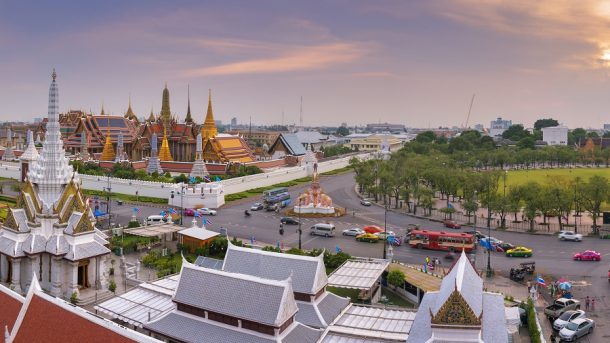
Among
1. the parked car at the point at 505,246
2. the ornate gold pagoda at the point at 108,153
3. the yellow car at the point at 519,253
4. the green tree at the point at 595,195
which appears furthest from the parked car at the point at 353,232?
the ornate gold pagoda at the point at 108,153

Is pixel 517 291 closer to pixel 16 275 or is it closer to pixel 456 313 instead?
pixel 456 313

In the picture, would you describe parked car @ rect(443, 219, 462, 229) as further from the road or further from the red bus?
the red bus

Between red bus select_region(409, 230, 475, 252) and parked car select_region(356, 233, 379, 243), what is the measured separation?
2570mm

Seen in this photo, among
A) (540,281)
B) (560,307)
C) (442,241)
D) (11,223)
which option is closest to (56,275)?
(11,223)

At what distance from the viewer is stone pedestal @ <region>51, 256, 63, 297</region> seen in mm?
28109

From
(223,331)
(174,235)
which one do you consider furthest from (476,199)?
(223,331)

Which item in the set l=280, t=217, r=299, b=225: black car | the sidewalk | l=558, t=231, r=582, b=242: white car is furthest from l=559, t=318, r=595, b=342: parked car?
l=280, t=217, r=299, b=225: black car

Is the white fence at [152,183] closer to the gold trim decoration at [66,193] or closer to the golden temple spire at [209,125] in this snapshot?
the golden temple spire at [209,125]

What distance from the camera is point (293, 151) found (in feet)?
325

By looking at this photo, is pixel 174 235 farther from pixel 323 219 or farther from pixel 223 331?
pixel 223 331

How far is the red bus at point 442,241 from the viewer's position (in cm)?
3897

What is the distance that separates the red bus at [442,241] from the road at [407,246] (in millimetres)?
615

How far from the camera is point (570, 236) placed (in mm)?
43219

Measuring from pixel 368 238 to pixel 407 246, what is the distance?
114 inches
